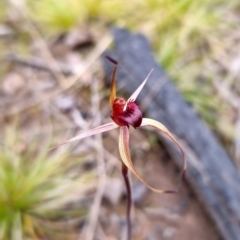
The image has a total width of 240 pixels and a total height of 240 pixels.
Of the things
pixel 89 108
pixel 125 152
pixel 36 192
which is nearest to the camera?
pixel 125 152

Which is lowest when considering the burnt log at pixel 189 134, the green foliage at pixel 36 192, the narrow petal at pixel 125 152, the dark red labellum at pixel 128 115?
the green foliage at pixel 36 192

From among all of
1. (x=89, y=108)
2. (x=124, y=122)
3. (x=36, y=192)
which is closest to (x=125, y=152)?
(x=124, y=122)

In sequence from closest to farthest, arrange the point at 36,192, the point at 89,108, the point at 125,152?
the point at 125,152, the point at 36,192, the point at 89,108

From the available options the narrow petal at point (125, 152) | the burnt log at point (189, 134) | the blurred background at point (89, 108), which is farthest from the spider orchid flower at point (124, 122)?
the burnt log at point (189, 134)

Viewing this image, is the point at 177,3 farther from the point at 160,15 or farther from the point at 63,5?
the point at 63,5

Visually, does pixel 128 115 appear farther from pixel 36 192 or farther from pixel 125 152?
pixel 36 192

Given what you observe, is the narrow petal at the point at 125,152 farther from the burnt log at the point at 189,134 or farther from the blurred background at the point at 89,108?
the burnt log at the point at 189,134
